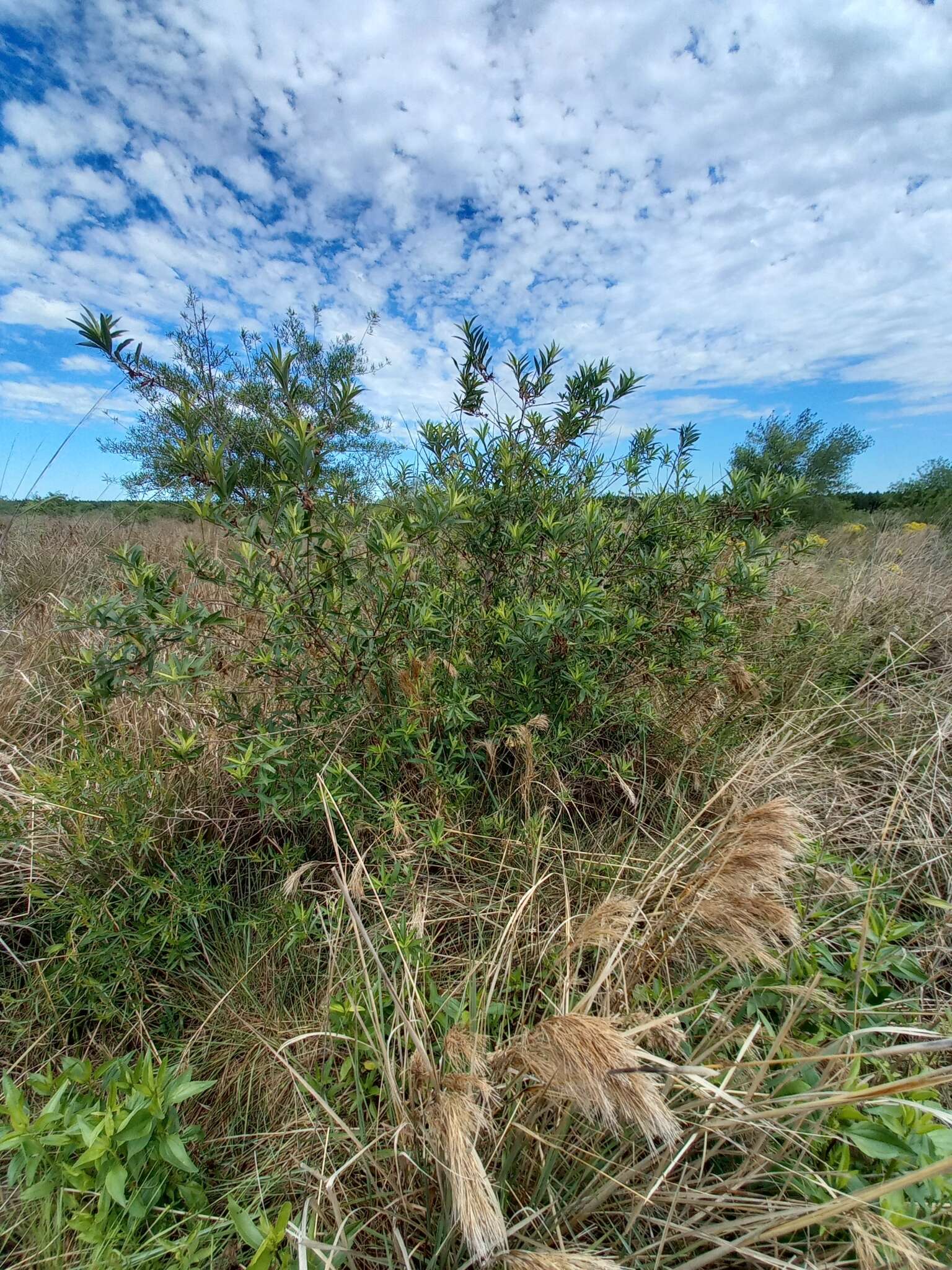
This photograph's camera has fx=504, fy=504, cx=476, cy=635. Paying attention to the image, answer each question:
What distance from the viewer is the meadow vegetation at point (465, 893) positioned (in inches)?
41.7

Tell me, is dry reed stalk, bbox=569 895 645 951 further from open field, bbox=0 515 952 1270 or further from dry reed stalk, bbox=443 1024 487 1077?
dry reed stalk, bbox=443 1024 487 1077

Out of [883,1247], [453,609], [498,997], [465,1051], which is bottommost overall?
[498,997]

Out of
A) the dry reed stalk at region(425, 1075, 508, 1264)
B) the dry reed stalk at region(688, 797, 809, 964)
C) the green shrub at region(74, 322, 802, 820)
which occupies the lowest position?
the dry reed stalk at region(425, 1075, 508, 1264)

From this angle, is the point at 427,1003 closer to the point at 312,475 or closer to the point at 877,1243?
the point at 877,1243

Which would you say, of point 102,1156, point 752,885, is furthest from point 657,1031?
point 102,1156

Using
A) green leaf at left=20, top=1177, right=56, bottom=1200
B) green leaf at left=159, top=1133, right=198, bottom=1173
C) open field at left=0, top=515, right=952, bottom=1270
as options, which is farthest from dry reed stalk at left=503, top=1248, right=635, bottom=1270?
green leaf at left=20, top=1177, right=56, bottom=1200

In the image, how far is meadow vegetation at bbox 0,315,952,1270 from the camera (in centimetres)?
106

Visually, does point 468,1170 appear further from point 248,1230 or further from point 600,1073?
point 248,1230

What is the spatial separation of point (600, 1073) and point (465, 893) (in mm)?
1059

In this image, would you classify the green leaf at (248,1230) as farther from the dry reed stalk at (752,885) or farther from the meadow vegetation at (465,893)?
the dry reed stalk at (752,885)

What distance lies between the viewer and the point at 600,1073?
84cm

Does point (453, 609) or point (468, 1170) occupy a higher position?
point (453, 609)

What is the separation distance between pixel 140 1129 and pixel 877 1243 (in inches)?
59.9

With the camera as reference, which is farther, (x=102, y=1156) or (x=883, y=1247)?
(x=102, y=1156)
